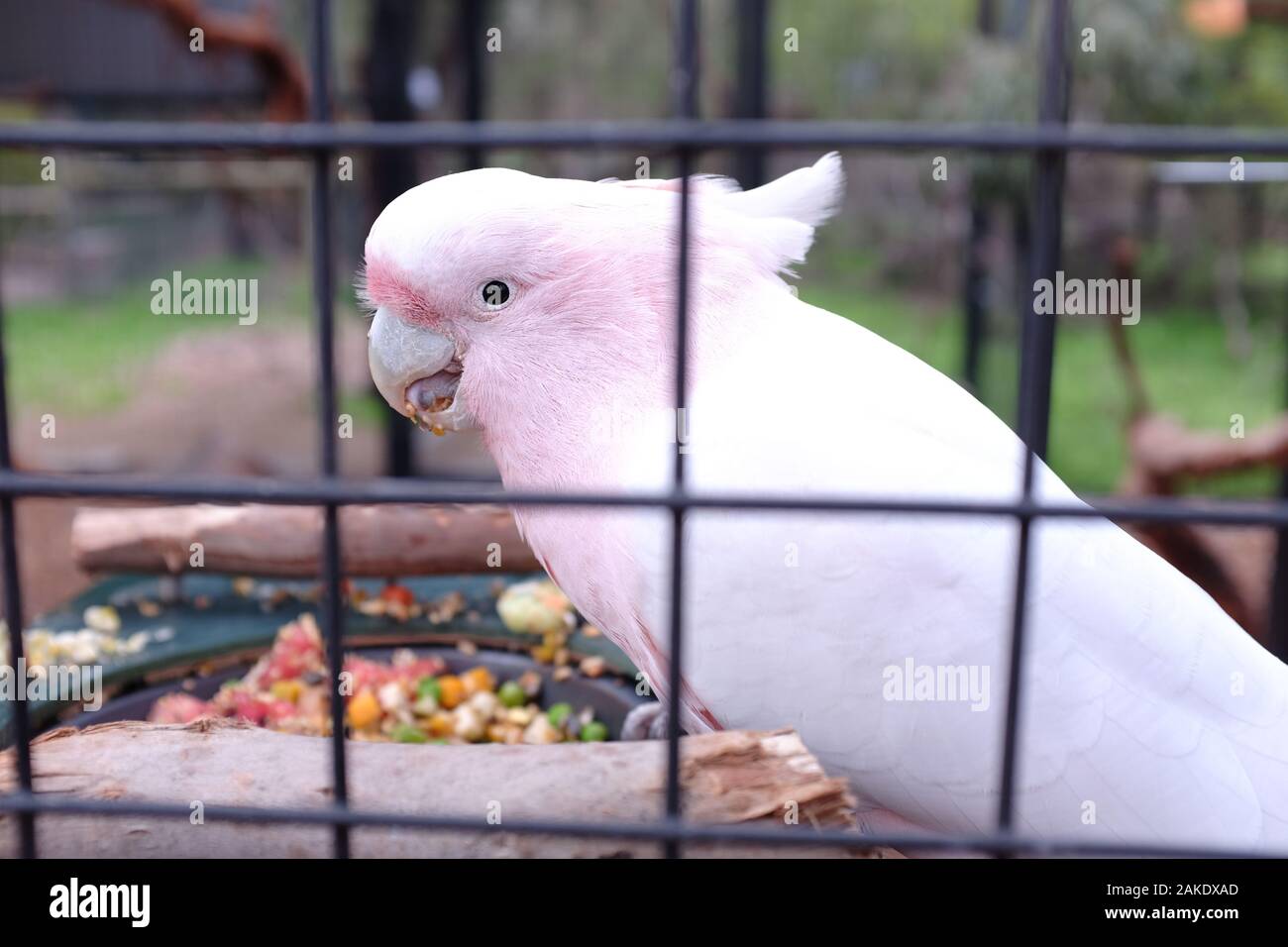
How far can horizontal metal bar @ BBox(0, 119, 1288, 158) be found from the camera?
1.92ft

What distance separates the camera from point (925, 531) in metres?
1.14

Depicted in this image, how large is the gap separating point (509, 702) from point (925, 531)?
0.80m

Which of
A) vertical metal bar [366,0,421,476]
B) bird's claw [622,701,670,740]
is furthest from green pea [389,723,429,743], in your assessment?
vertical metal bar [366,0,421,476]

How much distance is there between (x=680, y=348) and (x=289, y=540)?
1.37 metres

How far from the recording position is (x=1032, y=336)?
0.68 m

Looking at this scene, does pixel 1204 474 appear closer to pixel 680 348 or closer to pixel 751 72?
pixel 751 72

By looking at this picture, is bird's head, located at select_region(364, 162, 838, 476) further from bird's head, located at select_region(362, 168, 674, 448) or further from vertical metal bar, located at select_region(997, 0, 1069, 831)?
vertical metal bar, located at select_region(997, 0, 1069, 831)

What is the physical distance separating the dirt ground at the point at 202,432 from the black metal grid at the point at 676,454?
3113 mm

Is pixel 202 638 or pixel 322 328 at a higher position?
pixel 322 328

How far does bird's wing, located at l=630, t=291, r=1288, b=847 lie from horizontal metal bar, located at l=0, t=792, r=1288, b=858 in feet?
1.42

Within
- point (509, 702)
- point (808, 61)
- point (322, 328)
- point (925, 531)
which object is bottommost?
point (509, 702)
